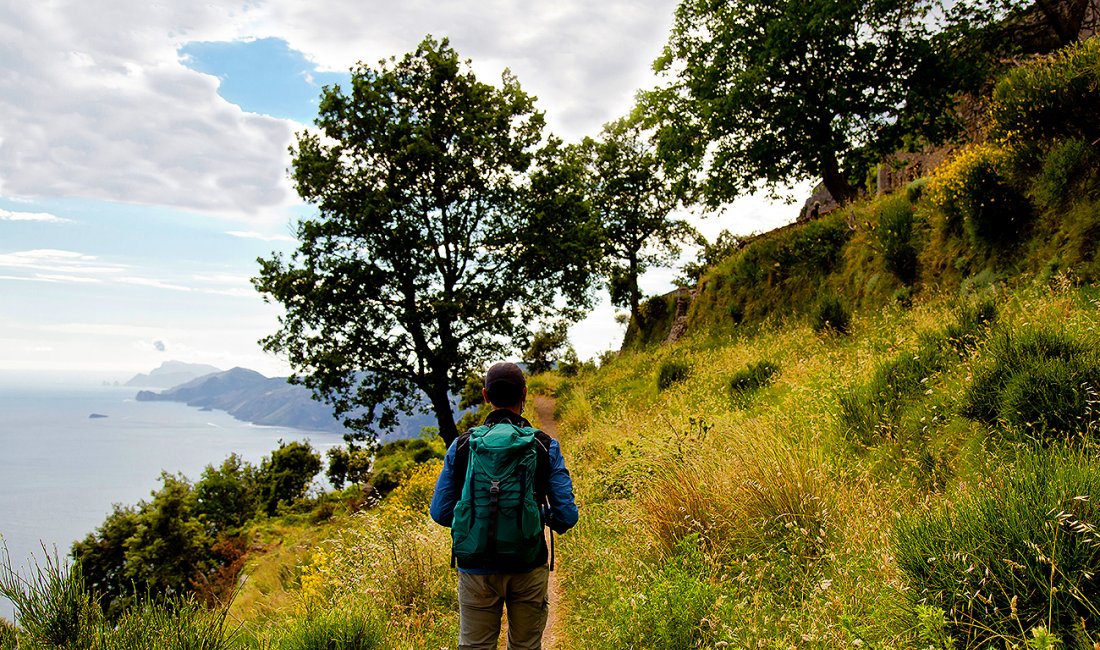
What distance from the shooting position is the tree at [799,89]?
15.9 meters

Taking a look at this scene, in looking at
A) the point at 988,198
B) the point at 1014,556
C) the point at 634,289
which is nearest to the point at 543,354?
the point at 634,289

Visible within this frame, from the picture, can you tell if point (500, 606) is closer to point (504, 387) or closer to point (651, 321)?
point (504, 387)

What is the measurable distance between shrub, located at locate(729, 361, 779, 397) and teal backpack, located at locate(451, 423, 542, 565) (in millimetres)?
7373

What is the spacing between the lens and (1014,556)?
2.77 m

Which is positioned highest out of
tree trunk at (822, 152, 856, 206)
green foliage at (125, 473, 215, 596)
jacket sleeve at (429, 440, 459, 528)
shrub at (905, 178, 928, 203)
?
tree trunk at (822, 152, 856, 206)

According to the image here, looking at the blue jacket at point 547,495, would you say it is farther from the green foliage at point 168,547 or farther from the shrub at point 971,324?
the green foliage at point 168,547

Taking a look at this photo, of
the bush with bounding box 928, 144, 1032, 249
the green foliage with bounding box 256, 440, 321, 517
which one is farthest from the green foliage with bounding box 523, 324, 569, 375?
the bush with bounding box 928, 144, 1032, 249

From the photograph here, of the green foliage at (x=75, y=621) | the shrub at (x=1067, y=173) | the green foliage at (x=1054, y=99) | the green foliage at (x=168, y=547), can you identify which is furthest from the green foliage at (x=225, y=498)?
the green foliage at (x=1054, y=99)

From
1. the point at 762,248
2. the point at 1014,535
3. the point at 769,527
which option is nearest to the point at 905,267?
the point at 762,248

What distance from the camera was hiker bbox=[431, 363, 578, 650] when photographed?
3340mm

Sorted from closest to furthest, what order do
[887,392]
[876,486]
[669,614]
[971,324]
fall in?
[669,614]
[876,486]
[887,392]
[971,324]

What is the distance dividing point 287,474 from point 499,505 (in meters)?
37.1

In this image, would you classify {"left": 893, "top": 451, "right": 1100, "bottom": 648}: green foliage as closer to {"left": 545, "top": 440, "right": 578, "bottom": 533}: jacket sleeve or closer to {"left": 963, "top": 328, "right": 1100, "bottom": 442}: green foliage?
{"left": 963, "top": 328, "right": 1100, "bottom": 442}: green foliage

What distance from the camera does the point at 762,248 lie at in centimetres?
1883
